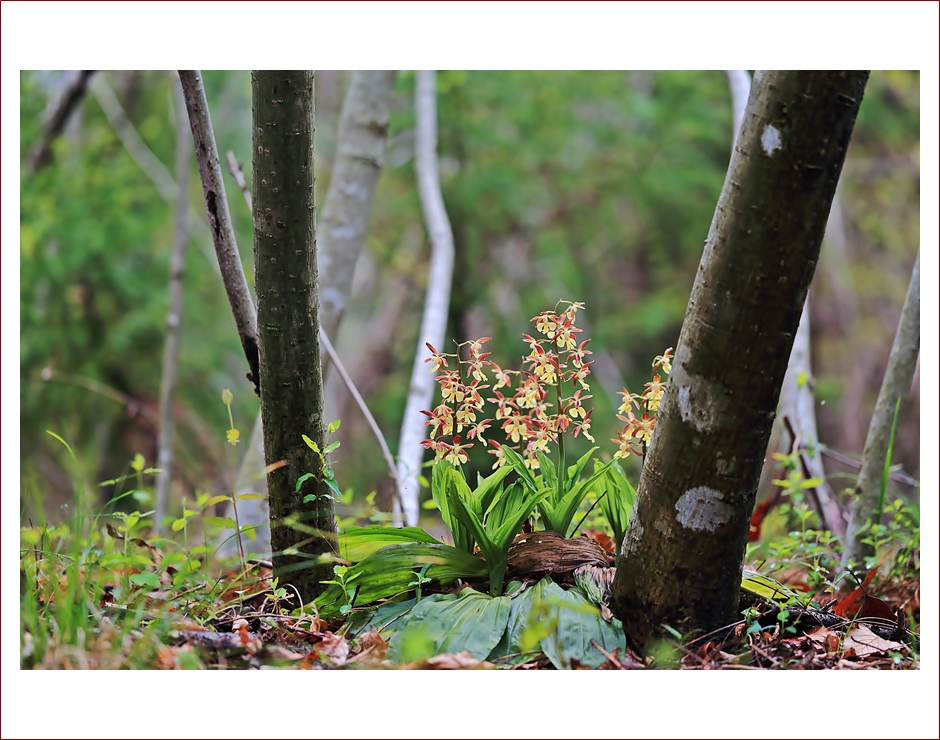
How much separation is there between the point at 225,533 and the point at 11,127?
1.56m

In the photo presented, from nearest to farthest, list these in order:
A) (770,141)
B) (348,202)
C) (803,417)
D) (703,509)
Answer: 1. (770,141)
2. (703,509)
3. (803,417)
4. (348,202)

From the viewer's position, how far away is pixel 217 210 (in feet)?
4.58

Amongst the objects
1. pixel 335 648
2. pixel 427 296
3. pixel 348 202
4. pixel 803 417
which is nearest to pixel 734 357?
pixel 335 648

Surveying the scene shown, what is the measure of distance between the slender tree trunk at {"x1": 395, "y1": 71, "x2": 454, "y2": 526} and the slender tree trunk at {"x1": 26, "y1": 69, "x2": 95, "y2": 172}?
138cm

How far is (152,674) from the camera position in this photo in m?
1.13

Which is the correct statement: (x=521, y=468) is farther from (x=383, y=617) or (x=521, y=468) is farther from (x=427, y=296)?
(x=427, y=296)

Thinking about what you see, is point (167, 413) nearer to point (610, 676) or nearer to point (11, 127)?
point (11, 127)

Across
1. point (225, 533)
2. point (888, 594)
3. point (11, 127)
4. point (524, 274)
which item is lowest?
point (225, 533)

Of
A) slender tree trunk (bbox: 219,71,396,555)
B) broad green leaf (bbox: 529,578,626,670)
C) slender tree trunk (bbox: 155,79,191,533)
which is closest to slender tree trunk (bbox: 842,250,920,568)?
broad green leaf (bbox: 529,578,626,670)

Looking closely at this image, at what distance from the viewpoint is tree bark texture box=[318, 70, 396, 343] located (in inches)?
98.0

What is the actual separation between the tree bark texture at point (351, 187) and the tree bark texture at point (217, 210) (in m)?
1.02

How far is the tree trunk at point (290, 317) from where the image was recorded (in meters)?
Answer: 1.22

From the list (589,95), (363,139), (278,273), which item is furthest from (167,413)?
(589,95)

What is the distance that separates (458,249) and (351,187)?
2628 mm
